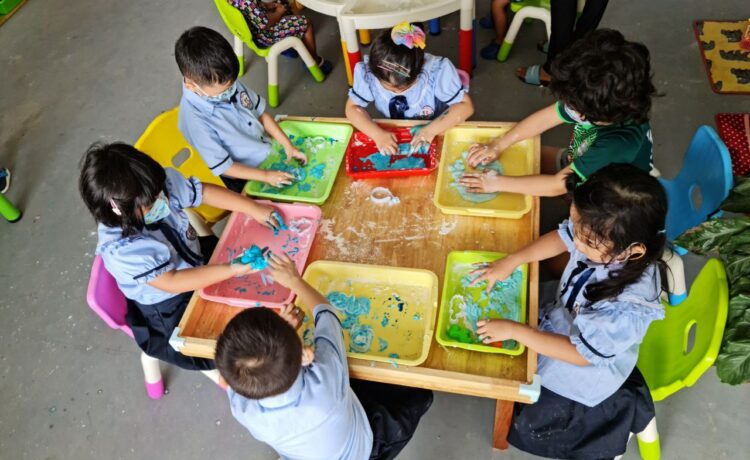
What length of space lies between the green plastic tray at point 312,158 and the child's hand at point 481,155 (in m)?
0.48

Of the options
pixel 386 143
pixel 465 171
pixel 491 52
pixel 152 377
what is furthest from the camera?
pixel 491 52

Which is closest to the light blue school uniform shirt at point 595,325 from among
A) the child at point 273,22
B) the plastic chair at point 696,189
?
the plastic chair at point 696,189

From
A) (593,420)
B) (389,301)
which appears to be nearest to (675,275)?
(593,420)

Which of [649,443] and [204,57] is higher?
[204,57]

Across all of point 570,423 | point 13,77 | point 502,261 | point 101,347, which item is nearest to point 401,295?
point 502,261

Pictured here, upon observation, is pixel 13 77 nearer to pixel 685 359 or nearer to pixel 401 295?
pixel 401 295

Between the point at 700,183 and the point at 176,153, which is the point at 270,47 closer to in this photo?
the point at 176,153

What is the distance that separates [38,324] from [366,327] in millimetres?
2011

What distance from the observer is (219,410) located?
87.7 inches

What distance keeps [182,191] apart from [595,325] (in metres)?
1.36

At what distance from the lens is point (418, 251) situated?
1.65 meters

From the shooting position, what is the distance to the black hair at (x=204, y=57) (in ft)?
5.90

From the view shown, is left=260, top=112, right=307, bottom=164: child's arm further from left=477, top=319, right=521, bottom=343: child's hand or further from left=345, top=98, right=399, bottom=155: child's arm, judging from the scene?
left=477, top=319, right=521, bottom=343: child's hand

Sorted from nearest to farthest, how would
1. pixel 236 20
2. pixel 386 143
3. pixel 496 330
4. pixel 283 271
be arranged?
pixel 496 330
pixel 283 271
pixel 386 143
pixel 236 20
